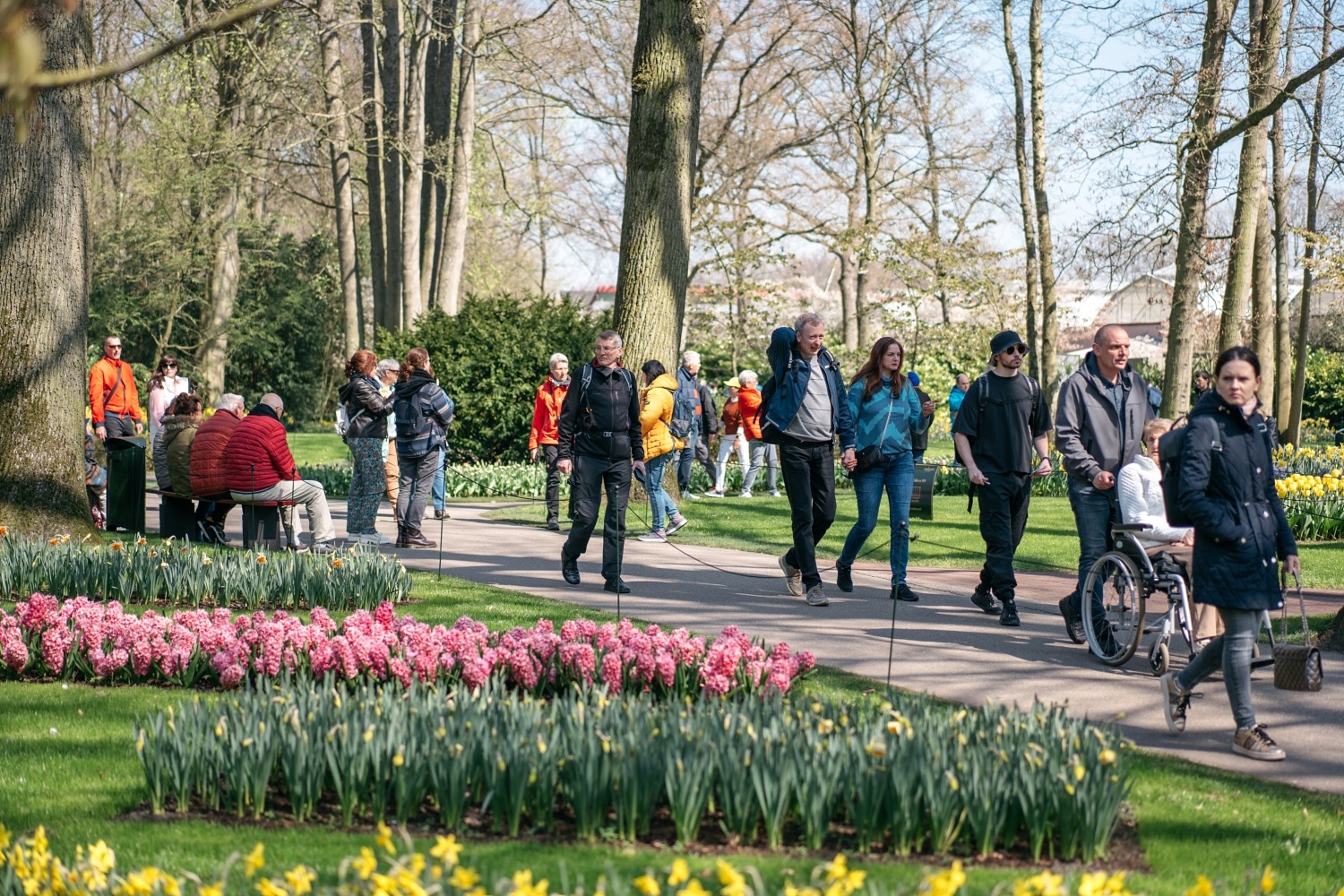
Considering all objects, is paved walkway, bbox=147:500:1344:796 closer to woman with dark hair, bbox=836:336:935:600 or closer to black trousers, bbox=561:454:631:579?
black trousers, bbox=561:454:631:579

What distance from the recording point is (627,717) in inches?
182

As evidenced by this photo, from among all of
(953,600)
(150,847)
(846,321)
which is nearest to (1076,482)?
(953,600)

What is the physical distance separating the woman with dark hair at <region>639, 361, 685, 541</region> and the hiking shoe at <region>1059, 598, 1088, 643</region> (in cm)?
380

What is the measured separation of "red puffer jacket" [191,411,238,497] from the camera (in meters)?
11.4

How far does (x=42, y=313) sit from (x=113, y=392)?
17.0 feet

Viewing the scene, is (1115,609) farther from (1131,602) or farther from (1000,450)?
(1000,450)

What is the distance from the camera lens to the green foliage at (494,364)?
65.7 feet

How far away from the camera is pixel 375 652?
6.13 metres

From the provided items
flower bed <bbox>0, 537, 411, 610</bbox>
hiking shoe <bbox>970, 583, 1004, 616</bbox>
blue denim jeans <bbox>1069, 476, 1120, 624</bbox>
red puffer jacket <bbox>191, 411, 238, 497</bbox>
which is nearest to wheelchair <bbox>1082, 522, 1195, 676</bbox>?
blue denim jeans <bbox>1069, 476, 1120, 624</bbox>

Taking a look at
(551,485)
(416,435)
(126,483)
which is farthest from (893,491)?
(126,483)

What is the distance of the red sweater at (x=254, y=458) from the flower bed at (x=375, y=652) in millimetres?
4412

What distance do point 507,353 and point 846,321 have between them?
20961 millimetres

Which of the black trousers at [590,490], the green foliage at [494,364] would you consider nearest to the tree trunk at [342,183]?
the green foliage at [494,364]

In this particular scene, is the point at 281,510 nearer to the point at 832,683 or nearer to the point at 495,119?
the point at 832,683
